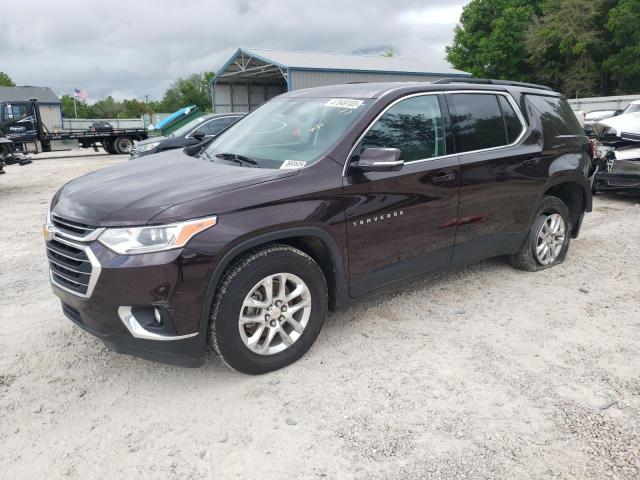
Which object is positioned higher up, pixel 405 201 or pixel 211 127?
pixel 211 127

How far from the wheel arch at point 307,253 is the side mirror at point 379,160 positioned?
0.51 meters

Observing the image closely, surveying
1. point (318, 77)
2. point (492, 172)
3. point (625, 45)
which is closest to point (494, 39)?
point (625, 45)

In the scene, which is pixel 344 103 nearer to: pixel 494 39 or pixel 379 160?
pixel 379 160

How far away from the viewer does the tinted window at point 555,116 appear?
15.6 feet

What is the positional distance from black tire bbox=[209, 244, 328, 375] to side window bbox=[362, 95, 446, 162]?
970mm

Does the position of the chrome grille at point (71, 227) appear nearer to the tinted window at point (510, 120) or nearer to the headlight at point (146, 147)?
the tinted window at point (510, 120)

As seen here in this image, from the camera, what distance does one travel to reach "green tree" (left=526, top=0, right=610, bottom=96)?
40.3 meters

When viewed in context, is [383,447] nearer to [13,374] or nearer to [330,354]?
[330,354]

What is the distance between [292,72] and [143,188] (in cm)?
2265

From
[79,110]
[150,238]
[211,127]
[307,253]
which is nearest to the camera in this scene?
[150,238]

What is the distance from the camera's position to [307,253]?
3404 millimetres

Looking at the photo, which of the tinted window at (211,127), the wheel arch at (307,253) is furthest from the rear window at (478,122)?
the tinted window at (211,127)

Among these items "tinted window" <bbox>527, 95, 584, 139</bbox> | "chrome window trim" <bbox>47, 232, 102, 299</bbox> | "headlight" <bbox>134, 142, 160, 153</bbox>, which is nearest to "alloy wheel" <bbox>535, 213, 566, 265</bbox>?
"tinted window" <bbox>527, 95, 584, 139</bbox>

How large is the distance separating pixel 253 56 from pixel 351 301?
1010 inches
